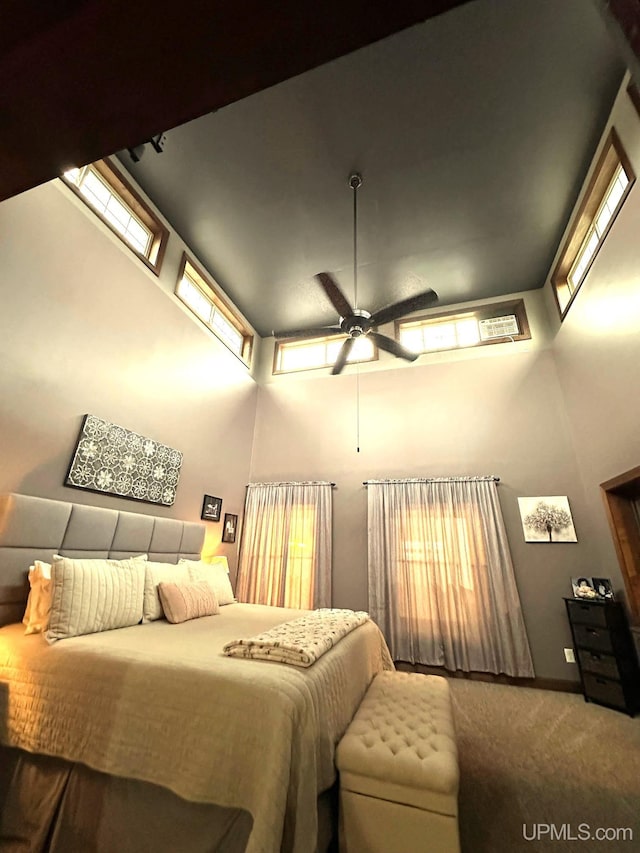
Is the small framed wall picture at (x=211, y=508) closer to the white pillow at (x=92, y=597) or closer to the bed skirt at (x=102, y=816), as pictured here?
the white pillow at (x=92, y=597)

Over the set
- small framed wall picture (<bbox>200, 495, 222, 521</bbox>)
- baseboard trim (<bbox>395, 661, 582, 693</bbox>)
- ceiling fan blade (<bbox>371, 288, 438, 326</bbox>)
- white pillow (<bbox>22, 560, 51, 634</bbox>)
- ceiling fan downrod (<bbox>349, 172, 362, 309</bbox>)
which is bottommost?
baseboard trim (<bbox>395, 661, 582, 693</bbox>)

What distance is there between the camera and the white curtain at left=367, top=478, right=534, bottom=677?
362cm

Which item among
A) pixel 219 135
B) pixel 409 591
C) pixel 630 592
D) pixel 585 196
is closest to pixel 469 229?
pixel 585 196

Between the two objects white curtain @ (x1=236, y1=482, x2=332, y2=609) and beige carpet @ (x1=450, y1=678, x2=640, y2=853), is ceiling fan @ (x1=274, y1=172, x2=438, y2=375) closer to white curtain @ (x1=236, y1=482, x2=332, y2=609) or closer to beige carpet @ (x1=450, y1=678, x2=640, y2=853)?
white curtain @ (x1=236, y1=482, x2=332, y2=609)

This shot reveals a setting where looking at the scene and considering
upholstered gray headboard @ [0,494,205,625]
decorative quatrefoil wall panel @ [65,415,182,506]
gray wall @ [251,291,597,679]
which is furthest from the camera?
gray wall @ [251,291,597,679]

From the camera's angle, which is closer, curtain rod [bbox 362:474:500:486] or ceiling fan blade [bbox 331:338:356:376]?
ceiling fan blade [bbox 331:338:356:376]

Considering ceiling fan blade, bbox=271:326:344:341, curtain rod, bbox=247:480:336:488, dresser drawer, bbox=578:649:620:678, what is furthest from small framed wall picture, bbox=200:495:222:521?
dresser drawer, bbox=578:649:620:678

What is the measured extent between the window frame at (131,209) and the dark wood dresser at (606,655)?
540 centimetres

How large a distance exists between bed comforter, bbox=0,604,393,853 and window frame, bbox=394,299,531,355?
4426mm

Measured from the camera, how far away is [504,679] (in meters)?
3.50

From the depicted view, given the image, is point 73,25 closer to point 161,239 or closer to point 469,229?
point 161,239

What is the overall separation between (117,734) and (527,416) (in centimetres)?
469

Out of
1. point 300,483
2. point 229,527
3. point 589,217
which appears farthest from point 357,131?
point 229,527

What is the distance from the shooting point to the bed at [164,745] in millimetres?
1211
